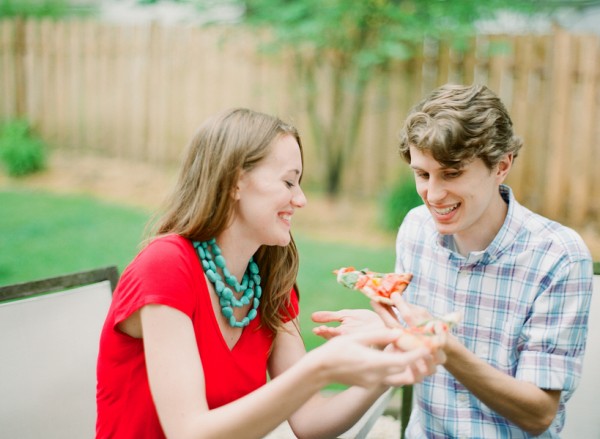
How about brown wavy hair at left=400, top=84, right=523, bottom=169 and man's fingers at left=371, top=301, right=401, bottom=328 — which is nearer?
man's fingers at left=371, top=301, right=401, bottom=328

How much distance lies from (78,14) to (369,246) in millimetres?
4153

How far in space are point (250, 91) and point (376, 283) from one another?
501cm

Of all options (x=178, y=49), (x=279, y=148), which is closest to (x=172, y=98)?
(x=178, y=49)

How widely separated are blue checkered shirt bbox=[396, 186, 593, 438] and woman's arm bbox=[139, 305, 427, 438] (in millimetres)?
513

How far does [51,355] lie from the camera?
2309 millimetres

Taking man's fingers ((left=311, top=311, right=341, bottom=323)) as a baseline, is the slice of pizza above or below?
above

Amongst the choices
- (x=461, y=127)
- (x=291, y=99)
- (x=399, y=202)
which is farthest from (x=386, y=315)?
(x=291, y=99)

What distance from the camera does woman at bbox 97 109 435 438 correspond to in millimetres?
1517

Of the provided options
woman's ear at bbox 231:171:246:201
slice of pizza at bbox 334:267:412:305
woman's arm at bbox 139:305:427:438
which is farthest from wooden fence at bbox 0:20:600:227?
woman's arm at bbox 139:305:427:438

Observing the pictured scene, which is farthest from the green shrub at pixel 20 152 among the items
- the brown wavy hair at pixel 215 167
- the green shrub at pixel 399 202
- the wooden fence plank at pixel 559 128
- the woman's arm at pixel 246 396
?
the woman's arm at pixel 246 396

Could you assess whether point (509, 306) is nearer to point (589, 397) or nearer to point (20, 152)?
point (589, 397)

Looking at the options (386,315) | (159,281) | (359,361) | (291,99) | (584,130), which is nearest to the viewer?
(359,361)

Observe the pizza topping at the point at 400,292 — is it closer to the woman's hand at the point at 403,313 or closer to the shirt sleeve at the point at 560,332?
the woman's hand at the point at 403,313

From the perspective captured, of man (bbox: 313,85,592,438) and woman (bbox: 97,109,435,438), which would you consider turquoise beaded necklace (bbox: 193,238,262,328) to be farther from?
man (bbox: 313,85,592,438)
